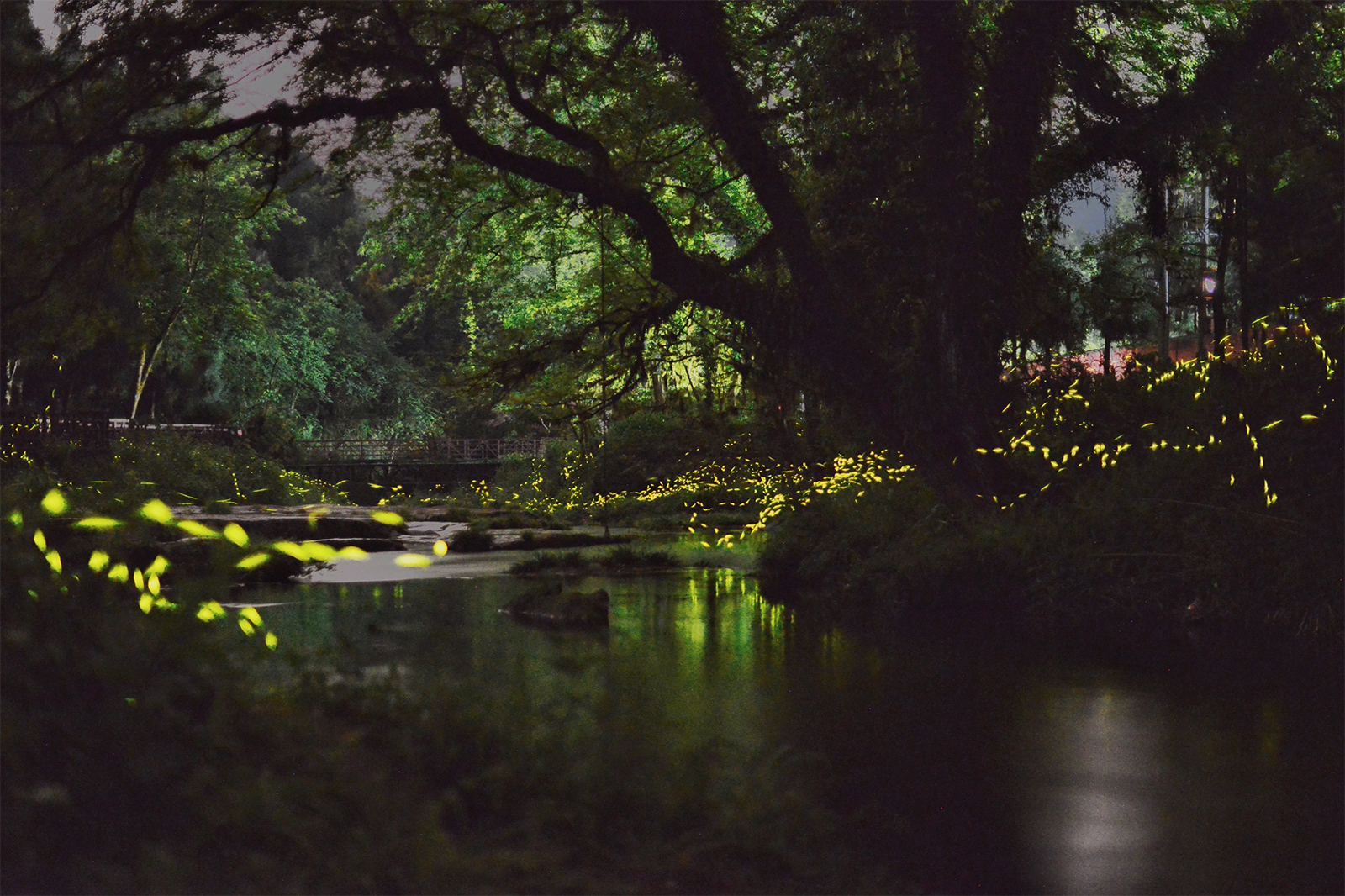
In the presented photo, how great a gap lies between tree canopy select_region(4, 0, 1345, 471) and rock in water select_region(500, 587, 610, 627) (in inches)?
110

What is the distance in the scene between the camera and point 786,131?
16.7 m

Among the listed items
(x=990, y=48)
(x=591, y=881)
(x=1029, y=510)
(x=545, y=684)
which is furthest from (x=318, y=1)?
(x=591, y=881)

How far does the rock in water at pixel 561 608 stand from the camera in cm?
1192

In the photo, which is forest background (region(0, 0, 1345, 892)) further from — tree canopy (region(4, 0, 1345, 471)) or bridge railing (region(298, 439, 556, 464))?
bridge railing (region(298, 439, 556, 464))

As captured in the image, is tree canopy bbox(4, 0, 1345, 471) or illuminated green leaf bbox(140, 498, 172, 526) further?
tree canopy bbox(4, 0, 1345, 471)

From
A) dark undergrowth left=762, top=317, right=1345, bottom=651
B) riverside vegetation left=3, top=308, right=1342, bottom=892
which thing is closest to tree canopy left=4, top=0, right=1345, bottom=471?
dark undergrowth left=762, top=317, right=1345, bottom=651

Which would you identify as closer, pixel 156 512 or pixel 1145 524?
pixel 156 512

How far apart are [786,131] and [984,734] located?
10.9m

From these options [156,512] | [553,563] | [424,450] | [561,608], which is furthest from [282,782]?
[424,450]

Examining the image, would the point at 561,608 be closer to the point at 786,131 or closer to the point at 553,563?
the point at 553,563

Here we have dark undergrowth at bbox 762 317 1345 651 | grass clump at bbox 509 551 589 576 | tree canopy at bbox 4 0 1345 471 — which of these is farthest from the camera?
grass clump at bbox 509 551 589 576

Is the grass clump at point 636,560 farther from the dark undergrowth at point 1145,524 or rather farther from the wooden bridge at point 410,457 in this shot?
the wooden bridge at point 410,457

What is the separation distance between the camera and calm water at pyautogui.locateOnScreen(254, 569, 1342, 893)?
5.07m

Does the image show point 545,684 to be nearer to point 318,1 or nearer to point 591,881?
point 591,881
